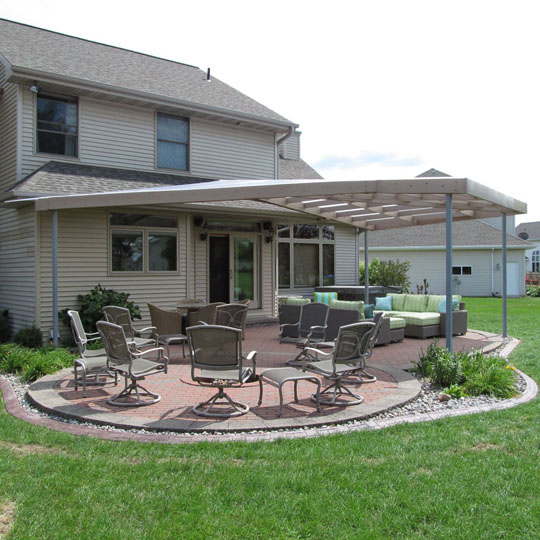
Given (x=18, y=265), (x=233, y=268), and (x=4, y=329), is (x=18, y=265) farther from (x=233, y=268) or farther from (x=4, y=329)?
(x=233, y=268)

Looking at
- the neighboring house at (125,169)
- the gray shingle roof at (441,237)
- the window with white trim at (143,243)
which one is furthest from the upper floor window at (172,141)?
the gray shingle roof at (441,237)

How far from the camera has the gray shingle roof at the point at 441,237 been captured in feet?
98.1

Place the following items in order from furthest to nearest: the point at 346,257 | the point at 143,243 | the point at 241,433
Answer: the point at 346,257 → the point at 143,243 → the point at 241,433

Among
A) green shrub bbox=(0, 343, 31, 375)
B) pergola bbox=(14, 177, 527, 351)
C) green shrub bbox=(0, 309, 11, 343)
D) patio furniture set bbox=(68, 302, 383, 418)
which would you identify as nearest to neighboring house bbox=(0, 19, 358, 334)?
green shrub bbox=(0, 309, 11, 343)

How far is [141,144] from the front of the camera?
1325cm

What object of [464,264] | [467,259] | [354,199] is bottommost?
[464,264]

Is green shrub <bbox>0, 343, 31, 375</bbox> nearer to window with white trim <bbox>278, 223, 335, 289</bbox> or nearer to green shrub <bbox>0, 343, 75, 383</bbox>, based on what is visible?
green shrub <bbox>0, 343, 75, 383</bbox>

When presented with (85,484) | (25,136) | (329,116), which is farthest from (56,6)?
(85,484)

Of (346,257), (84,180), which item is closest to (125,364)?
(84,180)

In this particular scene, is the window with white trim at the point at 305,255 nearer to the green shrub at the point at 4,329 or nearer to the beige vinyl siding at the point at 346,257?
the beige vinyl siding at the point at 346,257

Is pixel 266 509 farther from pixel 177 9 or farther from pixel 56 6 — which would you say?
pixel 56 6

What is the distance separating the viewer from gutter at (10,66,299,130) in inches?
438

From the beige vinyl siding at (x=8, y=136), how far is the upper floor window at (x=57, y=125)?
1.61 feet

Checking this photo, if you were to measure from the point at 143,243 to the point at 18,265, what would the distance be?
2749 millimetres
